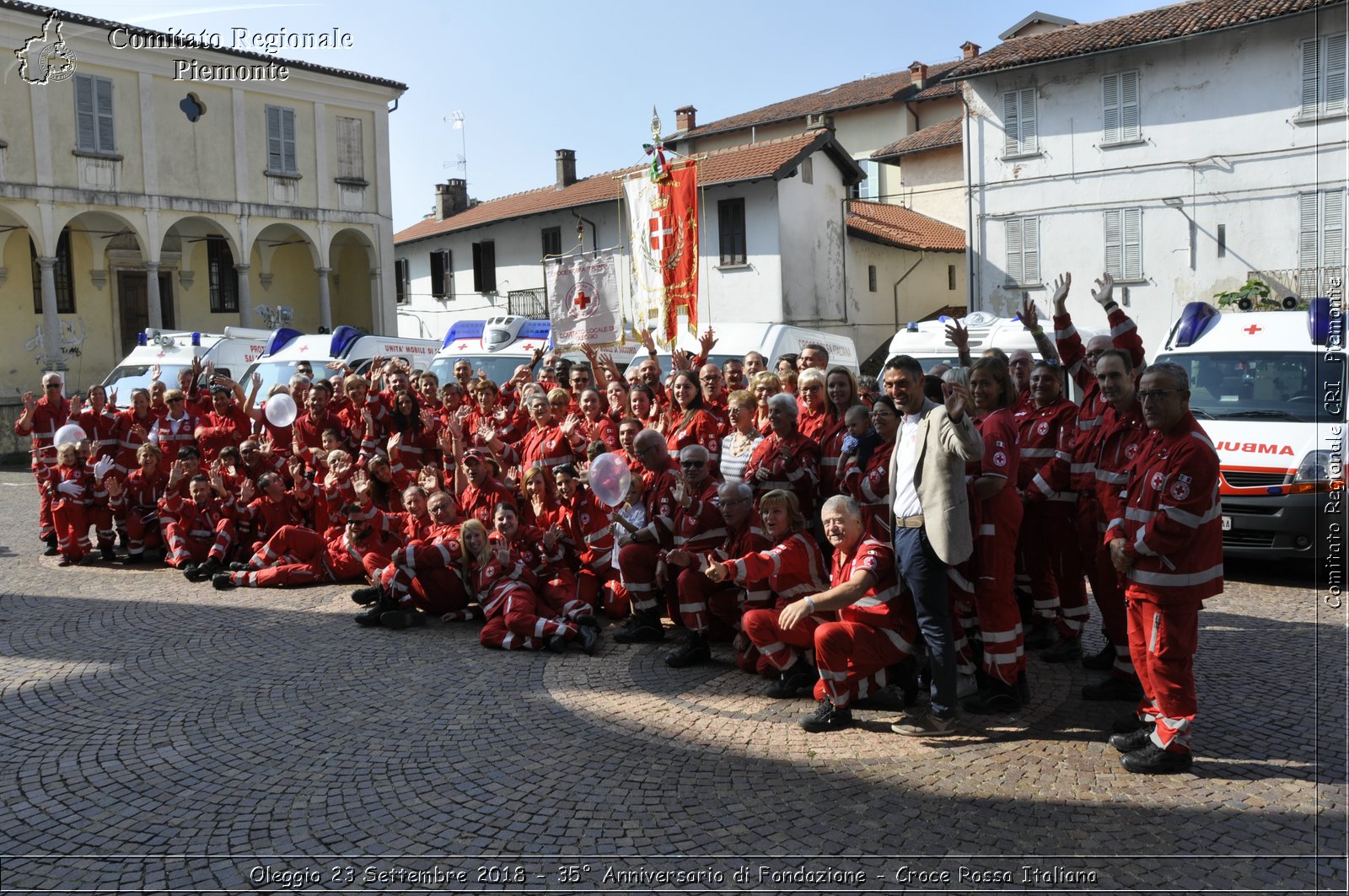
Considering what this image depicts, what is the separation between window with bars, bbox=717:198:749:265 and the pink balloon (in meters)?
24.2

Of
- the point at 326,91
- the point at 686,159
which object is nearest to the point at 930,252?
the point at 326,91

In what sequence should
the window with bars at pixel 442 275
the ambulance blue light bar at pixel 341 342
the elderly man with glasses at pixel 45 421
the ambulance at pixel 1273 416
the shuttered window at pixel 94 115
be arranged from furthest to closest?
the window with bars at pixel 442 275 < the shuttered window at pixel 94 115 < the ambulance blue light bar at pixel 341 342 < the elderly man with glasses at pixel 45 421 < the ambulance at pixel 1273 416

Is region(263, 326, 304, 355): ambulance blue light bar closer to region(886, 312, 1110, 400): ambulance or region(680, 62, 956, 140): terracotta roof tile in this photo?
region(886, 312, 1110, 400): ambulance

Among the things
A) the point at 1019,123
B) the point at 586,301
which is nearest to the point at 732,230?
the point at 1019,123

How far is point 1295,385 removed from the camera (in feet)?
32.1

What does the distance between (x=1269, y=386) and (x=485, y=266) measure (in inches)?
1240

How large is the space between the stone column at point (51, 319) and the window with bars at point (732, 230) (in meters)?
18.1

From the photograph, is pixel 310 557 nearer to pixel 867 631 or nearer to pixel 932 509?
pixel 867 631

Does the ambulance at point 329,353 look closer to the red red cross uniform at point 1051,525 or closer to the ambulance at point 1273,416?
the ambulance at point 1273,416

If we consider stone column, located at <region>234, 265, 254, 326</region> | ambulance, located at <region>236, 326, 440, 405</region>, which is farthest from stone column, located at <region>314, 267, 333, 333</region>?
ambulance, located at <region>236, 326, 440, 405</region>

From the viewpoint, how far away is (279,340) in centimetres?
1980

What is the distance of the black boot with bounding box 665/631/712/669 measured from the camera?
23.3 feet

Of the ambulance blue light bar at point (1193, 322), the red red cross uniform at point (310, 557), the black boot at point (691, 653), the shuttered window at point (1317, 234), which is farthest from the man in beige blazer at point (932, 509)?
the shuttered window at point (1317, 234)

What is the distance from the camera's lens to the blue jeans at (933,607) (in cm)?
550
